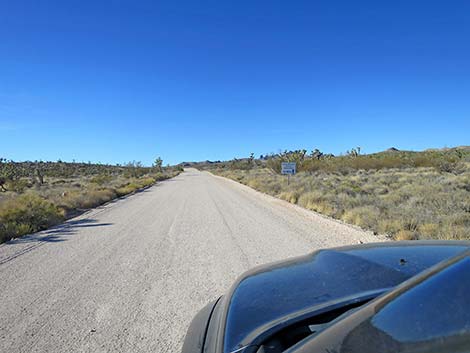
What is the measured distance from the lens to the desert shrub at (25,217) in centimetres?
1073

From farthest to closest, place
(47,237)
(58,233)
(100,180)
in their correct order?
(100,180) < (58,233) < (47,237)

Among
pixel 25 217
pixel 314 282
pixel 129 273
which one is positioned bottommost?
pixel 129 273

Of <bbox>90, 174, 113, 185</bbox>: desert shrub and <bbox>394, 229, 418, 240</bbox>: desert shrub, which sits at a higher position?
<bbox>90, 174, 113, 185</bbox>: desert shrub

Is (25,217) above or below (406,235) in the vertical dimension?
above

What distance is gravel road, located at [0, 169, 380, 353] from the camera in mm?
4086

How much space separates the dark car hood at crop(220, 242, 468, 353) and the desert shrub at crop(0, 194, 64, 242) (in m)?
10.0

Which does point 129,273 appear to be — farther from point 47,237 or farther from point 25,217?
point 25,217

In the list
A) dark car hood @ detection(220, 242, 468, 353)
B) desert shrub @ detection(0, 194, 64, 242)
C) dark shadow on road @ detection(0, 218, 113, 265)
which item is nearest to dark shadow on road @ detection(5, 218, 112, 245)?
dark shadow on road @ detection(0, 218, 113, 265)

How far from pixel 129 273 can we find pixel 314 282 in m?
4.69

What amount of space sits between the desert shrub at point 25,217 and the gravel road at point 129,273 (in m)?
0.58

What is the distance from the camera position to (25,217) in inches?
491

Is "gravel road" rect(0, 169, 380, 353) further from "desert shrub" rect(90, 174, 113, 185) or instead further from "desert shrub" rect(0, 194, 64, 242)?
"desert shrub" rect(90, 174, 113, 185)

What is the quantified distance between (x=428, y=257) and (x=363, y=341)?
5.32 feet

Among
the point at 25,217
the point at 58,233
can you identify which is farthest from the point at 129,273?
the point at 25,217
